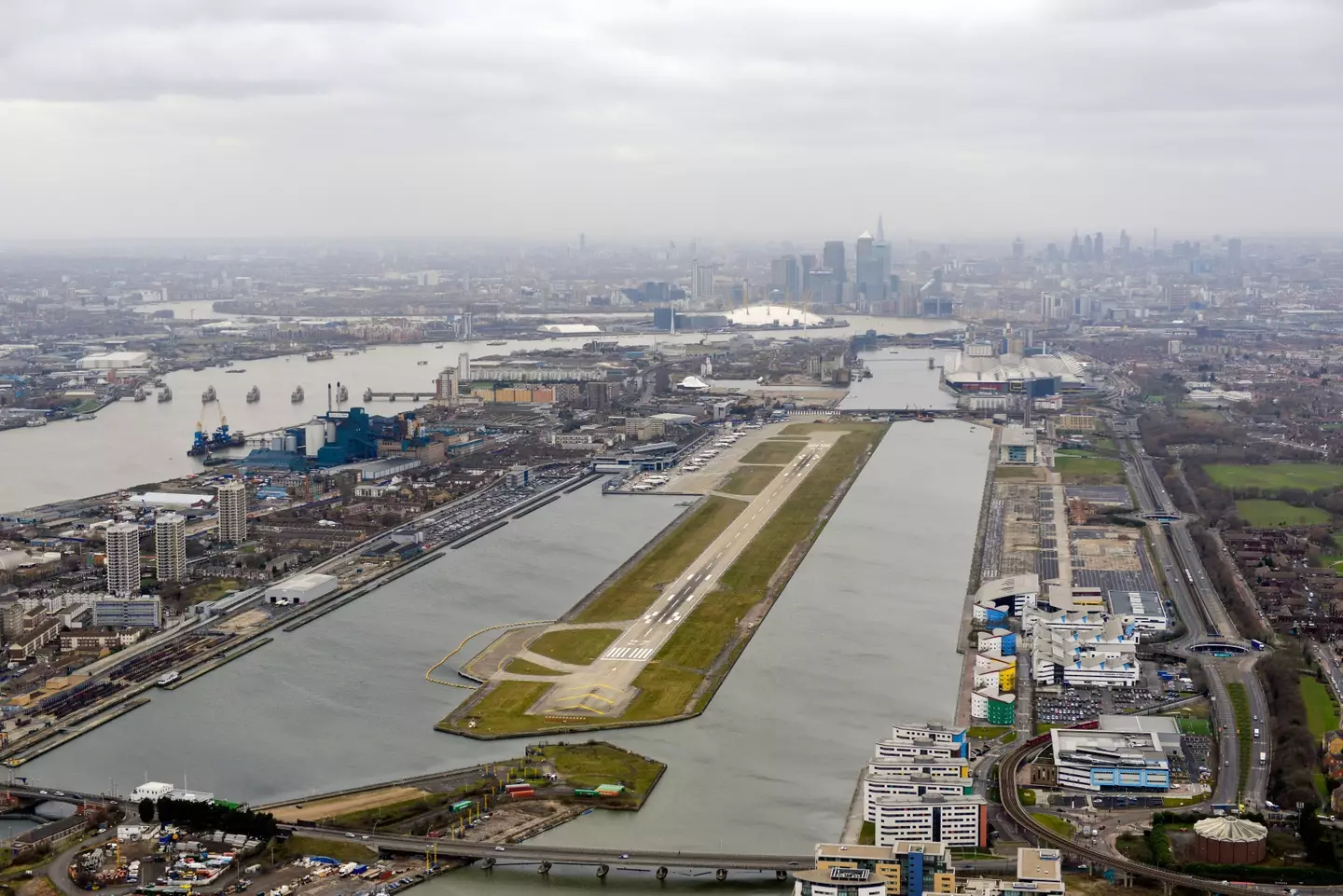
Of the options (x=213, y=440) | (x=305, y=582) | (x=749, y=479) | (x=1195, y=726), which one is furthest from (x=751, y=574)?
(x=213, y=440)

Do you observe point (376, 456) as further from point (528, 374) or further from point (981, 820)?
point (981, 820)

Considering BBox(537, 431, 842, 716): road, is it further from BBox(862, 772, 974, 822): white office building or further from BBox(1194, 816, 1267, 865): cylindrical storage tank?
BBox(1194, 816, 1267, 865): cylindrical storage tank

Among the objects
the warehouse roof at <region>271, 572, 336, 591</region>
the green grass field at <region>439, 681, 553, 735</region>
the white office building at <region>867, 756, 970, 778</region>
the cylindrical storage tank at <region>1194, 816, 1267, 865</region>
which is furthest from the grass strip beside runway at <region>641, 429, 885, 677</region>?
the cylindrical storage tank at <region>1194, 816, 1267, 865</region>

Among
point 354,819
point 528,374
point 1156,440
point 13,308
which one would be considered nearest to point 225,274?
point 13,308

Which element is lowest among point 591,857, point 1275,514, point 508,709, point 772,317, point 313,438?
point 591,857

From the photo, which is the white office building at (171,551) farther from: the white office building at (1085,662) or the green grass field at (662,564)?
the white office building at (1085,662)

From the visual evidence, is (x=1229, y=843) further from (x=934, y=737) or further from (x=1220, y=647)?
(x=1220, y=647)

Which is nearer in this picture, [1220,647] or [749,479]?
[1220,647]
